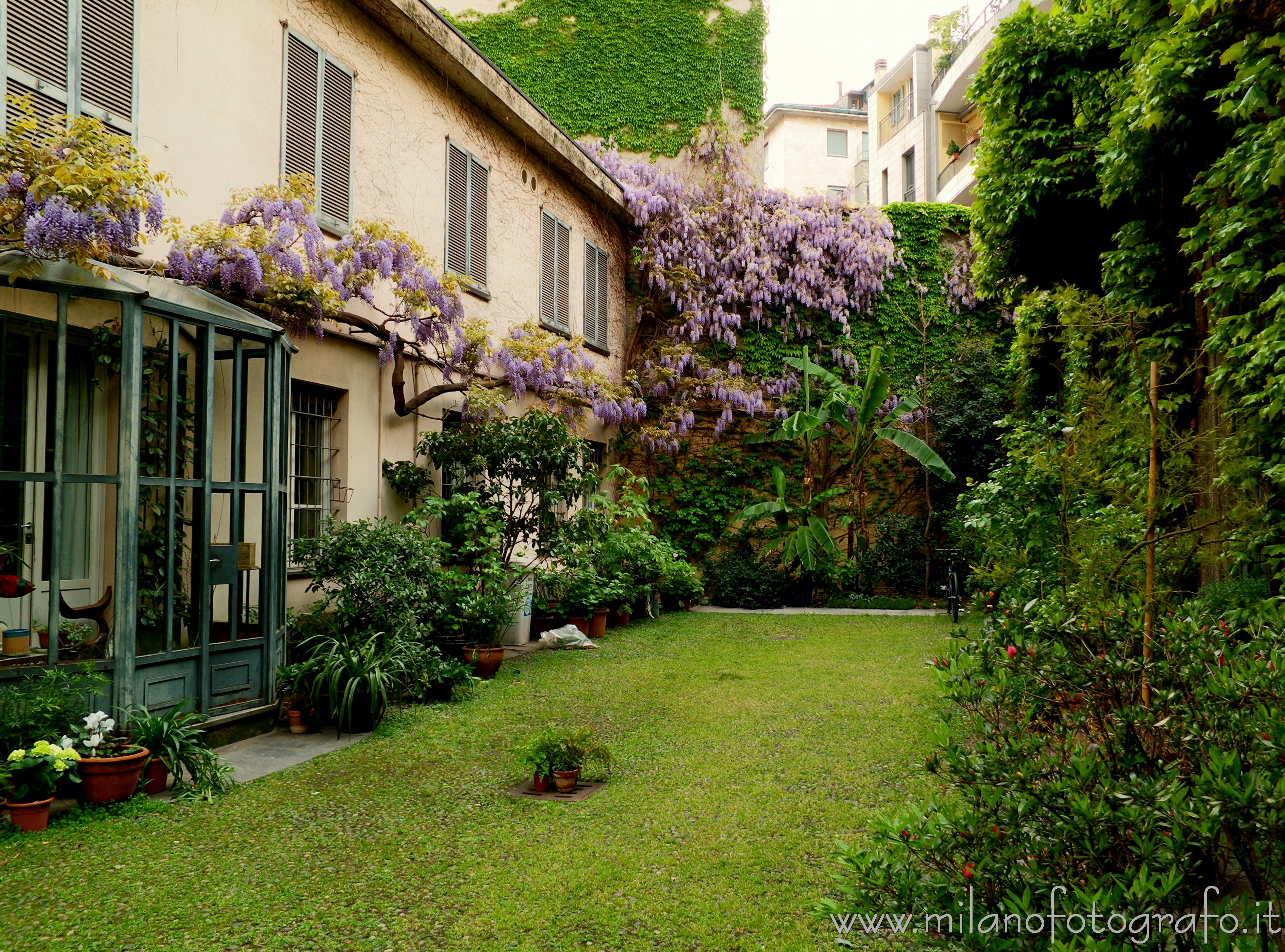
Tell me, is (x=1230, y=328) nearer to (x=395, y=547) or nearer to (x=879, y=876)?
(x=879, y=876)

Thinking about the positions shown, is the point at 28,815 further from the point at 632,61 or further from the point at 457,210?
the point at 632,61

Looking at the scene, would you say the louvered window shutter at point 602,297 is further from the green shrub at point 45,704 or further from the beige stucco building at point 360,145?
the green shrub at point 45,704

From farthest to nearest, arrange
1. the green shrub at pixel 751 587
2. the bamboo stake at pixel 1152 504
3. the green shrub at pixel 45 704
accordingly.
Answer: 1. the green shrub at pixel 751 587
2. the green shrub at pixel 45 704
3. the bamboo stake at pixel 1152 504

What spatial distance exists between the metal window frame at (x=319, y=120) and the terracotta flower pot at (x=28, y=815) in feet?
14.4

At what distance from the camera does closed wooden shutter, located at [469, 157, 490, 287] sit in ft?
30.9

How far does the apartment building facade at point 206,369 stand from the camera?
4.54 metres

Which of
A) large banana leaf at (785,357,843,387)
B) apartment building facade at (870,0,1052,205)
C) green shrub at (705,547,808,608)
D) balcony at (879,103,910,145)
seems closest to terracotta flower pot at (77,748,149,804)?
green shrub at (705,547,808,608)

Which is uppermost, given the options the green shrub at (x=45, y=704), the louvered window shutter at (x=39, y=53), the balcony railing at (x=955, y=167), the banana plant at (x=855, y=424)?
the balcony railing at (x=955, y=167)

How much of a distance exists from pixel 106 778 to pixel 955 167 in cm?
2351

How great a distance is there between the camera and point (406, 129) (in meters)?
8.34

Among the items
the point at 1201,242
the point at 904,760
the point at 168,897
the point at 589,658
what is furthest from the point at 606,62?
the point at 168,897

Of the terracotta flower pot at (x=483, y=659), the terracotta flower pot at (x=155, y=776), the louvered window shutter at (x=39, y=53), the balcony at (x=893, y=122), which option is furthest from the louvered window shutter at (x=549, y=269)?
the balcony at (x=893, y=122)

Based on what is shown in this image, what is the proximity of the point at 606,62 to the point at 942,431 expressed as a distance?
794 cm

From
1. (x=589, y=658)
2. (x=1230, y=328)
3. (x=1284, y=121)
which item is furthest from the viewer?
(x=589, y=658)
